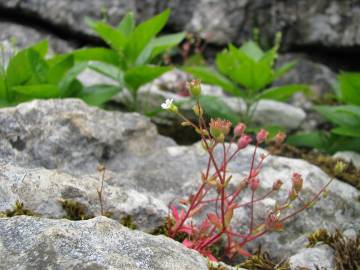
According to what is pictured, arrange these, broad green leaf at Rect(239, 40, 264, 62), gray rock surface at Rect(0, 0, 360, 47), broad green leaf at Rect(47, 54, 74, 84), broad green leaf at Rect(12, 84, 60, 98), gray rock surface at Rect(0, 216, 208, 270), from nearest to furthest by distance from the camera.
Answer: gray rock surface at Rect(0, 216, 208, 270) → broad green leaf at Rect(12, 84, 60, 98) → broad green leaf at Rect(47, 54, 74, 84) → broad green leaf at Rect(239, 40, 264, 62) → gray rock surface at Rect(0, 0, 360, 47)

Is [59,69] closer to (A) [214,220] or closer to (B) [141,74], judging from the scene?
(B) [141,74]

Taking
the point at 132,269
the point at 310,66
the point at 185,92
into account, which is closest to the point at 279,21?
the point at 310,66

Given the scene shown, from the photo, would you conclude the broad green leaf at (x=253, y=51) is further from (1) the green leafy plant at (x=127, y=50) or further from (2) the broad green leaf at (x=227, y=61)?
(1) the green leafy plant at (x=127, y=50)

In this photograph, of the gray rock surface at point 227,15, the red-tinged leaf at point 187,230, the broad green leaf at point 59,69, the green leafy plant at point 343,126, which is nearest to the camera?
the red-tinged leaf at point 187,230

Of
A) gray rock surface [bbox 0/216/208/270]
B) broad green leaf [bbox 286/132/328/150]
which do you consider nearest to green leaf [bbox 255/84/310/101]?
broad green leaf [bbox 286/132/328/150]

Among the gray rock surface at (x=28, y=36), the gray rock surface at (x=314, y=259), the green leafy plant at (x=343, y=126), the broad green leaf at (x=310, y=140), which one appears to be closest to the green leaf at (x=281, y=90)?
the green leafy plant at (x=343, y=126)

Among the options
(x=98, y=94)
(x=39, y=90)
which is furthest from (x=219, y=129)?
(x=98, y=94)

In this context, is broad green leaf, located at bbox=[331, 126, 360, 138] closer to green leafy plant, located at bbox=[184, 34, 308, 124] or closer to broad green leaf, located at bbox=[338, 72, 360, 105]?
broad green leaf, located at bbox=[338, 72, 360, 105]
